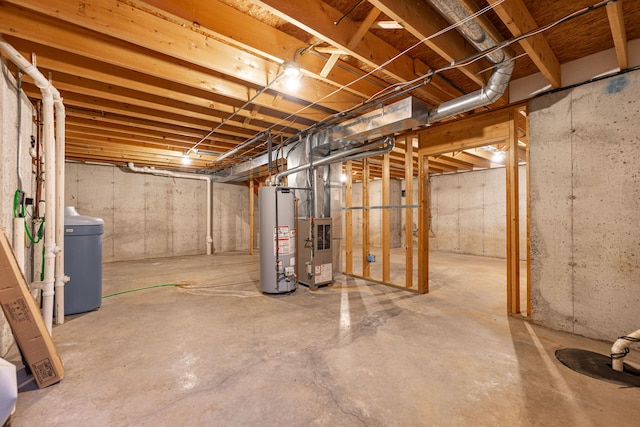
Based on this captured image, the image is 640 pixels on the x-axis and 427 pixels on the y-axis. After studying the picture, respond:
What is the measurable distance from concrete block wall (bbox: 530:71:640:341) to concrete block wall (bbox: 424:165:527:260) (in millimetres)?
4416

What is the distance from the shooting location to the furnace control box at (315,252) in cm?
369

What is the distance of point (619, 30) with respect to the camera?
5.66 feet

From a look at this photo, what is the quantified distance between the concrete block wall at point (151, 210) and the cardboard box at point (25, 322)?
554 cm

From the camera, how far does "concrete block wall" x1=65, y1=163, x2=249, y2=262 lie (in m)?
6.16

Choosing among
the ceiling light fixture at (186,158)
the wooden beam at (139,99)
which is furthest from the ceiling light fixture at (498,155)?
the ceiling light fixture at (186,158)

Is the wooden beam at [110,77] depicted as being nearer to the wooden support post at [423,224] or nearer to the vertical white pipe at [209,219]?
the wooden support post at [423,224]

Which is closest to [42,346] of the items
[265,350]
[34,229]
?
[265,350]

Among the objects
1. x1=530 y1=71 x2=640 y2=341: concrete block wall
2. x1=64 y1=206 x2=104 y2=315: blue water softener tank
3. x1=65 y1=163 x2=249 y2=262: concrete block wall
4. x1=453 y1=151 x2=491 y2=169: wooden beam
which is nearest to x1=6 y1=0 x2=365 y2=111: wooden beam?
x1=64 y1=206 x2=104 y2=315: blue water softener tank

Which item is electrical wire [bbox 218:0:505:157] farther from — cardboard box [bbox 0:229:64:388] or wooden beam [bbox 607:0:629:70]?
cardboard box [bbox 0:229:64:388]

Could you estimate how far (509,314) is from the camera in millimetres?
2809

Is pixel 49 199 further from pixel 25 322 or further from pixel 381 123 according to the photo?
pixel 381 123

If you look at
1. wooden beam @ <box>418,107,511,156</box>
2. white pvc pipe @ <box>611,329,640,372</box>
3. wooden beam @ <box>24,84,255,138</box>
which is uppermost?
wooden beam @ <box>24,84,255,138</box>

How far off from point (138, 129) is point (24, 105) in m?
1.65

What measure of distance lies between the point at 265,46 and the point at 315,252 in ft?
8.12
